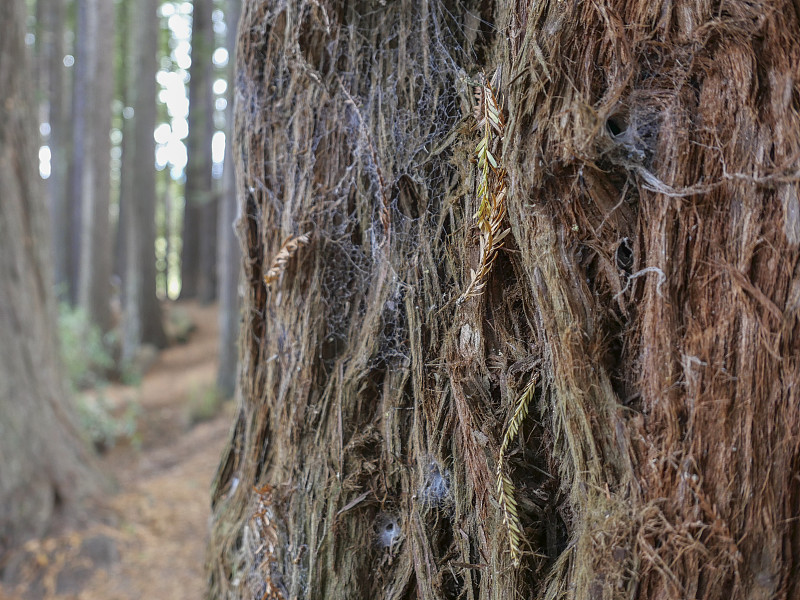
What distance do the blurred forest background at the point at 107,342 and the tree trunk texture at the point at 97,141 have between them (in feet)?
0.08

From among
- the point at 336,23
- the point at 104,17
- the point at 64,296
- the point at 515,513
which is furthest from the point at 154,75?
the point at 515,513

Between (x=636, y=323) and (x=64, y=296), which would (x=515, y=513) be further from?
(x=64, y=296)

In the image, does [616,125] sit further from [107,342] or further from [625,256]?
[107,342]

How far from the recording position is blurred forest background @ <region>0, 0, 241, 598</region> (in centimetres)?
390

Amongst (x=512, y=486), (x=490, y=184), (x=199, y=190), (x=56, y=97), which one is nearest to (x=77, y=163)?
(x=56, y=97)

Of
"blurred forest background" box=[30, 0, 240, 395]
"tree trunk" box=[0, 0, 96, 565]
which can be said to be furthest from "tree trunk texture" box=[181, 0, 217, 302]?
"tree trunk" box=[0, 0, 96, 565]

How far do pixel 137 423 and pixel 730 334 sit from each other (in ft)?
26.3

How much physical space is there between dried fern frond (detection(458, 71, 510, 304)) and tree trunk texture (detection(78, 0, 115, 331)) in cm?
1101

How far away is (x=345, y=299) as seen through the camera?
1.37 metres

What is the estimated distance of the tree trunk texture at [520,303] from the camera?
34.6 inches

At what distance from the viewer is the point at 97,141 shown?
1046 cm

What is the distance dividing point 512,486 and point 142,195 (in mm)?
11161

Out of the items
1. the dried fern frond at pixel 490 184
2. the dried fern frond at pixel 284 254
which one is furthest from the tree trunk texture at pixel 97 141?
the dried fern frond at pixel 490 184

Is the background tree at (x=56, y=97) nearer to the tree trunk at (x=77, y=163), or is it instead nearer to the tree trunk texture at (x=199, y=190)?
the tree trunk at (x=77, y=163)
